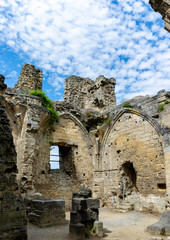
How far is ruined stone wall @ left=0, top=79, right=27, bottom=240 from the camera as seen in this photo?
2.56 metres

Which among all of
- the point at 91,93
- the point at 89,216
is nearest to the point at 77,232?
the point at 89,216

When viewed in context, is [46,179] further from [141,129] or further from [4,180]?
[4,180]

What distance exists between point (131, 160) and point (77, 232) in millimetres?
5312

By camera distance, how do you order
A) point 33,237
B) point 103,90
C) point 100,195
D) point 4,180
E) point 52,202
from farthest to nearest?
point 103,90, point 100,195, point 52,202, point 33,237, point 4,180

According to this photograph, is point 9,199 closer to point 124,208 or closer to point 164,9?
point 164,9

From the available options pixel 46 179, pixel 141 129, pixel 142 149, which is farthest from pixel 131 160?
pixel 46 179

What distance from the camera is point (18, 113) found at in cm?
882

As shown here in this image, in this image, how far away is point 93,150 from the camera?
11.7 meters

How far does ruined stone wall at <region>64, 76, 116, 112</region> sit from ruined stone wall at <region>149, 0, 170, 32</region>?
31.2 ft

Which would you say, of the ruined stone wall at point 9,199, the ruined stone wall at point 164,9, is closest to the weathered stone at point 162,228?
the ruined stone wall at point 9,199

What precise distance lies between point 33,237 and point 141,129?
6.26 meters

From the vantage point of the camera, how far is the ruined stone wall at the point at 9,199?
2557 mm

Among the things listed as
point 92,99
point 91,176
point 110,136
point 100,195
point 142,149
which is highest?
point 92,99

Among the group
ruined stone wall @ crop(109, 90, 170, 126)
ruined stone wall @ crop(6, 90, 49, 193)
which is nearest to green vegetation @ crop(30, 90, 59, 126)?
ruined stone wall @ crop(6, 90, 49, 193)
